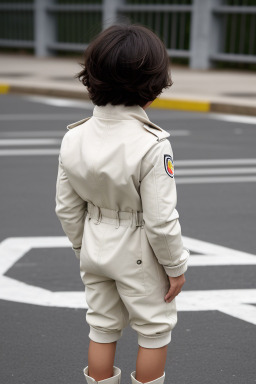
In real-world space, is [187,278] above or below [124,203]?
below

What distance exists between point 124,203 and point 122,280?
260mm

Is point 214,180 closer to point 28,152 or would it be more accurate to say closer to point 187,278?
point 28,152

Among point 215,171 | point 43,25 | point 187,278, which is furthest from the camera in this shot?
point 43,25

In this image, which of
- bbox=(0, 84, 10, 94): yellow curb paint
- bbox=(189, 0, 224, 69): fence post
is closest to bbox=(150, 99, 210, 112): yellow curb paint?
bbox=(0, 84, 10, 94): yellow curb paint

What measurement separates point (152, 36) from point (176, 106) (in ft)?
37.2

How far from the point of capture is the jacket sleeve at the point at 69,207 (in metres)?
2.88

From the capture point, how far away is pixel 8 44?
2577 cm

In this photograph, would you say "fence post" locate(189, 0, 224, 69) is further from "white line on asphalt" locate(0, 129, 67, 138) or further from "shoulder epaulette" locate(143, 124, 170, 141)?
"shoulder epaulette" locate(143, 124, 170, 141)

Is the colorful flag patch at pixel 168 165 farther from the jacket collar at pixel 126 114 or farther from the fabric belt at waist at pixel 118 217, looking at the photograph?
the fabric belt at waist at pixel 118 217

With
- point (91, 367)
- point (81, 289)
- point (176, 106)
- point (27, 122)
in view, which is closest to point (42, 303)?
point (81, 289)

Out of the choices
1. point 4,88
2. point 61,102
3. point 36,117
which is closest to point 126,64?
point 36,117

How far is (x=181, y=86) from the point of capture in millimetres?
16109

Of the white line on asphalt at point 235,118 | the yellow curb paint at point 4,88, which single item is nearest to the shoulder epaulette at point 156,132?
the white line on asphalt at point 235,118

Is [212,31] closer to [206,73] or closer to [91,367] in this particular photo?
[206,73]
